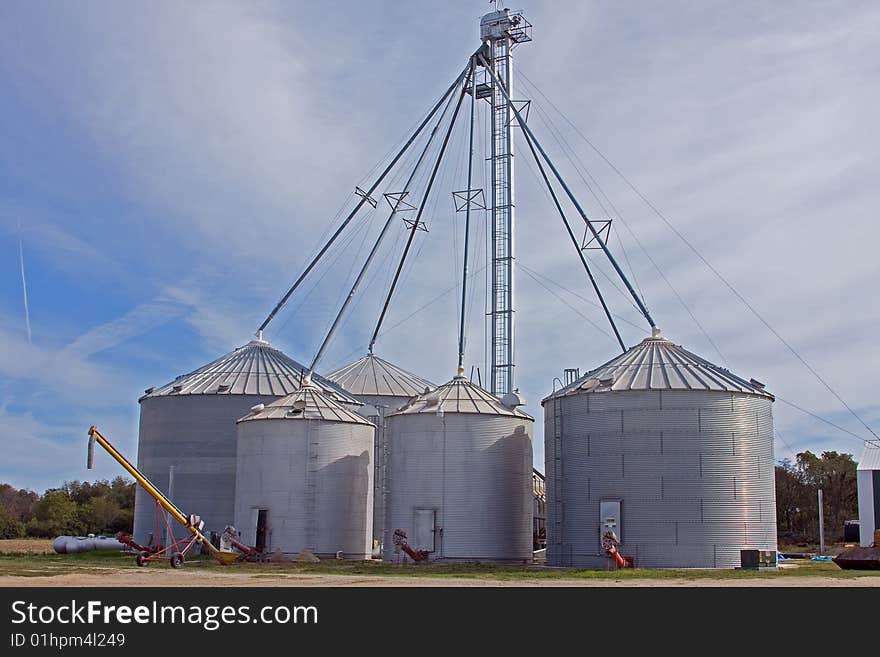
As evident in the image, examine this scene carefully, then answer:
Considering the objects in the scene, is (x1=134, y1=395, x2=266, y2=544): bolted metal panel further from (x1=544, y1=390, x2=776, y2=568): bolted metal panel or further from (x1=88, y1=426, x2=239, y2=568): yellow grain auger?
(x1=544, y1=390, x2=776, y2=568): bolted metal panel

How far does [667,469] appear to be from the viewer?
51000 mm

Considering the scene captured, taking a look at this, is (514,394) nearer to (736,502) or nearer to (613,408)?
(613,408)

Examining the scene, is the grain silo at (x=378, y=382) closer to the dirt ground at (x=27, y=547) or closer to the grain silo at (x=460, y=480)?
the grain silo at (x=460, y=480)

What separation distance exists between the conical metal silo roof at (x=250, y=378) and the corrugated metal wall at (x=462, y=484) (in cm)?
1183

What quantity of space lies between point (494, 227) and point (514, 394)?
1351cm

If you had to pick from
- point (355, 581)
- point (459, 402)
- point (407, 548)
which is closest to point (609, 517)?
point (407, 548)

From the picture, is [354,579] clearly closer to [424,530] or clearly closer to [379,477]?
[424,530]

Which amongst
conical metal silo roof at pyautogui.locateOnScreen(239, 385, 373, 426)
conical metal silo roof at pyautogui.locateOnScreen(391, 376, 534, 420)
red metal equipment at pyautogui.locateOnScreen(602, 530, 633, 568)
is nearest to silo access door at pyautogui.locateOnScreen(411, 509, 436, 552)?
conical metal silo roof at pyautogui.locateOnScreen(391, 376, 534, 420)

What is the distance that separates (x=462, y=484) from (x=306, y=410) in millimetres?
10645

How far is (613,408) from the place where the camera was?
52.8 metres

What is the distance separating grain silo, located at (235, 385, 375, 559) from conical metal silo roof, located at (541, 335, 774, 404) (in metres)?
12.3

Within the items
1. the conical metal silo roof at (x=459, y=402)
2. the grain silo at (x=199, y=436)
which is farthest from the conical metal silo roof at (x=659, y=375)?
the grain silo at (x=199, y=436)

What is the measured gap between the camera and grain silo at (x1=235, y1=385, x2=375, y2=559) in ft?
191
